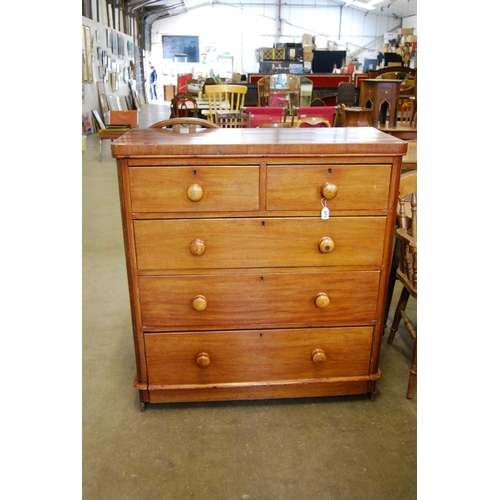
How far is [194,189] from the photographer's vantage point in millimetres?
1747

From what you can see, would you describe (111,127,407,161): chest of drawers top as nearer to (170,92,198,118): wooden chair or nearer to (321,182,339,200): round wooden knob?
(321,182,339,200): round wooden knob

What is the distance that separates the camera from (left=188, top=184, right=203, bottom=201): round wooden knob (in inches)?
68.8

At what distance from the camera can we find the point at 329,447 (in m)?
1.93

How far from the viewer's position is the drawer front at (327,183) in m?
1.80

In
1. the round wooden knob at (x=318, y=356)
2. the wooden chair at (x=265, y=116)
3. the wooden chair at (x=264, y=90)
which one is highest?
the wooden chair at (x=264, y=90)

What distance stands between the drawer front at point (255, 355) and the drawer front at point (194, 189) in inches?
22.3

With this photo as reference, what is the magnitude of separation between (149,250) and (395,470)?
4.21ft

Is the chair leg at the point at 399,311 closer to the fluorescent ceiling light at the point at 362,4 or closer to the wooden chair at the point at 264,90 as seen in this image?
the wooden chair at the point at 264,90

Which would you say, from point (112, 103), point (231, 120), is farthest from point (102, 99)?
point (231, 120)

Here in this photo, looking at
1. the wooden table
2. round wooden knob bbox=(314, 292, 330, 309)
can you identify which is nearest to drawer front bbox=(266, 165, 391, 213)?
round wooden knob bbox=(314, 292, 330, 309)

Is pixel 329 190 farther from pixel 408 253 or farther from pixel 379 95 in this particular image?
pixel 379 95

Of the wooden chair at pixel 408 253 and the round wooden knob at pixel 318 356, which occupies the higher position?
the wooden chair at pixel 408 253

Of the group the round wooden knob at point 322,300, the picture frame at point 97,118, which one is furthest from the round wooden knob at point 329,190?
the picture frame at point 97,118

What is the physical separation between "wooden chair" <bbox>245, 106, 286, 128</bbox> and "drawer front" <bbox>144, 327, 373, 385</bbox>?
3.50m
